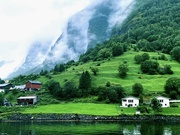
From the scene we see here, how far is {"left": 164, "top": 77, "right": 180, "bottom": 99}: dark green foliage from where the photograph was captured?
12794 cm

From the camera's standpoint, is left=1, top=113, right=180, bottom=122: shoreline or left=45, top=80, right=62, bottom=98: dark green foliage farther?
left=45, top=80, right=62, bottom=98: dark green foliage

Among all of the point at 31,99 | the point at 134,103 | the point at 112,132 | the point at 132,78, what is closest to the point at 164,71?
the point at 132,78

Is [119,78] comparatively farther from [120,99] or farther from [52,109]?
[52,109]

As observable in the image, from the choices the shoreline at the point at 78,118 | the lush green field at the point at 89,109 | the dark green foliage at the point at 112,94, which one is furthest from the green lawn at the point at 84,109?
the dark green foliage at the point at 112,94

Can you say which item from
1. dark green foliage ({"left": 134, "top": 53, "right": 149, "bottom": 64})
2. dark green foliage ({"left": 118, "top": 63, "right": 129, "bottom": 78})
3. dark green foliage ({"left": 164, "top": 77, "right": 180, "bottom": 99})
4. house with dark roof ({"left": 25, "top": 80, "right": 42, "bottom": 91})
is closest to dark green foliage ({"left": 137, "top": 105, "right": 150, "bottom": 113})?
dark green foliage ({"left": 164, "top": 77, "right": 180, "bottom": 99})

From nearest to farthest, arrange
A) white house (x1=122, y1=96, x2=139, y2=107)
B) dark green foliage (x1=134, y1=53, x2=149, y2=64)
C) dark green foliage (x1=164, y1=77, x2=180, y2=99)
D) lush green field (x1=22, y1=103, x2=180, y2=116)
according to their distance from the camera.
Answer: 1. lush green field (x1=22, y1=103, x2=180, y2=116)
2. white house (x1=122, y1=96, x2=139, y2=107)
3. dark green foliage (x1=164, y1=77, x2=180, y2=99)
4. dark green foliage (x1=134, y1=53, x2=149, y2=64)

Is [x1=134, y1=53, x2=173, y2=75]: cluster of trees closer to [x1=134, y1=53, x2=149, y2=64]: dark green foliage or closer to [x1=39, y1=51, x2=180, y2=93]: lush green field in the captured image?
[x1=39, y1=51, x2=180, y2=93]: lush green field

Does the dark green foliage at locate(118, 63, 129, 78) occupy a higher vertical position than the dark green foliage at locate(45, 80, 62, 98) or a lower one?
higher

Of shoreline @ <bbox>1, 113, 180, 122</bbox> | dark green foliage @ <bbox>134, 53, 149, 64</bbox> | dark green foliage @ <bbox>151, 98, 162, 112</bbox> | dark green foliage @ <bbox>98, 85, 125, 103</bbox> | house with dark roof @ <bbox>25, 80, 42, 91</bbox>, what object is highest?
dark green foliage @ <bbox>134, 53, 149, 64</bbox>

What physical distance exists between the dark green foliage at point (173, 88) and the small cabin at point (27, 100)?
54525mm

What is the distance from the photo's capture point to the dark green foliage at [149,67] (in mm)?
164700

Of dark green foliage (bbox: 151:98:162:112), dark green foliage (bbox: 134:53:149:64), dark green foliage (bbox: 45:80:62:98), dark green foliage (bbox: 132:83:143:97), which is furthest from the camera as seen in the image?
dark green foliage (bbox: 134:53:149:64)

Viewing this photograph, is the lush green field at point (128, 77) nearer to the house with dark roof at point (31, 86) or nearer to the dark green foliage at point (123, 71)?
the dark green foliage at point (123, 71)

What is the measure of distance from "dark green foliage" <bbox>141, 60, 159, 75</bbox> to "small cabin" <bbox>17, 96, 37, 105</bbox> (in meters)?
57.3
